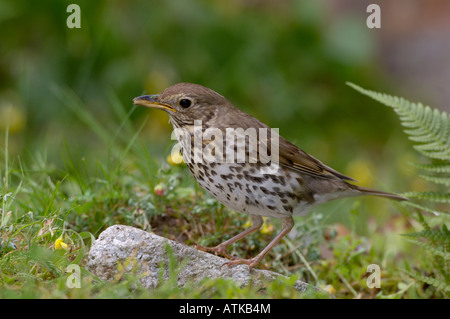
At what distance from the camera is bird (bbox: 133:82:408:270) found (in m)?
4.49

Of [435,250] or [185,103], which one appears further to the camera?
[185,103]

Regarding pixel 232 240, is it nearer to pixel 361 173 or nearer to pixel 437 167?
pixel 437 167

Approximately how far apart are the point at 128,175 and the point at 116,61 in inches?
182

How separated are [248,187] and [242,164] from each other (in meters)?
0.15

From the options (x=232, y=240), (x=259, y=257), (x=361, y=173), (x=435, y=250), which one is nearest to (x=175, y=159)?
(x=232, y=240)

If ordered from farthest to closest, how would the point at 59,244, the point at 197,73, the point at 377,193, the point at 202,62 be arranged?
the point at 202,62, the point at 197,73, the point at 377,193, the point at 59,244

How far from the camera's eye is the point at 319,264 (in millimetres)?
5246

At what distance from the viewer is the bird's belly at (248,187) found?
4.46 m

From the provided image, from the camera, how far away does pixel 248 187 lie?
14.7 ft

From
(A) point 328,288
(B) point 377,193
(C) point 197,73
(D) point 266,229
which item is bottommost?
(A) point 328,288

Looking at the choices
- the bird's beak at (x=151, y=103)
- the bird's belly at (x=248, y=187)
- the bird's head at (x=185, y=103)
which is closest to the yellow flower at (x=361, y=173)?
the bird's belly at (x=248, y=187)

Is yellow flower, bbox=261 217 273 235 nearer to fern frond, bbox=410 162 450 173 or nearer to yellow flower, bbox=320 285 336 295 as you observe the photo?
yellow flower, bbox=320 285 336 295

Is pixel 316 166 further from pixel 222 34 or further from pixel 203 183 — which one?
pixel 222 34

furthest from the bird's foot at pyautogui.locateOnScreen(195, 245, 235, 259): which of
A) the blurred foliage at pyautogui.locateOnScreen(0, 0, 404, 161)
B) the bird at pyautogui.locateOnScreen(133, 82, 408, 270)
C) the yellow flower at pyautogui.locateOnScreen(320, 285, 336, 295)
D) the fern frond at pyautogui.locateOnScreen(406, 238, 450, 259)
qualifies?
the blurred foliage at pyautogui.locateOnScreen(0, 0, 404, 161)
